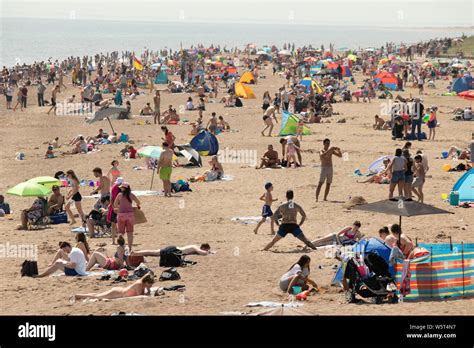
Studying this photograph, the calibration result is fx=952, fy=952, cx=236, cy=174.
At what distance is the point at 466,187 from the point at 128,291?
9.28m

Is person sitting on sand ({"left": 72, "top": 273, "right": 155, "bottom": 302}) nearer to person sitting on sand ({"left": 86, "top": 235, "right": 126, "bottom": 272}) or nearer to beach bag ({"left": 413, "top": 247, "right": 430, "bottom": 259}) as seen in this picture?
person sitting on sand ({"left": 86, "top": 235, "right": 126, "bottom": 272})

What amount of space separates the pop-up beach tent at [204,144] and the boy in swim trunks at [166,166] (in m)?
5.36

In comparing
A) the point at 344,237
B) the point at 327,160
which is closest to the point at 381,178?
the point at 327,160

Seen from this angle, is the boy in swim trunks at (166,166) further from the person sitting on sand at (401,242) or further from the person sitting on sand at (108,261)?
the person sitting on sand at (401,242)

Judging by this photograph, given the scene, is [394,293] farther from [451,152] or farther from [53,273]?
[451,152]

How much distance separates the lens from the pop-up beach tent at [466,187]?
65.3 ft

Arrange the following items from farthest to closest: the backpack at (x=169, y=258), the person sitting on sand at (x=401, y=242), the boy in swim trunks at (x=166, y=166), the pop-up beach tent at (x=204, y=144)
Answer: the pop-up beach tent at (x=204, y=144)
the boy in swim trunks at (x=166, y=166)
the backpack at (x=169, y=258)
the person sitting on sand at (x=401, y=242)

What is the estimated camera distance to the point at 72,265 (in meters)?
15.0

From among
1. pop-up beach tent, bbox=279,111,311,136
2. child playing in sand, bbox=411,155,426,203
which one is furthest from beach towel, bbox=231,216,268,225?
pop-up beach tent, bbox=279,111,311,136

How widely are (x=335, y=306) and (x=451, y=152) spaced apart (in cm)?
1484

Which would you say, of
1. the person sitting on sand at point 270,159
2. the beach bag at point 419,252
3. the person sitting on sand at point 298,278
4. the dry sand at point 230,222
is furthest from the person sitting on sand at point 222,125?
the beach bag at point 419,252

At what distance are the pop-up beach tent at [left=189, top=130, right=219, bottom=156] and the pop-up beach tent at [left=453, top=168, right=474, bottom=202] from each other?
9165 mm
